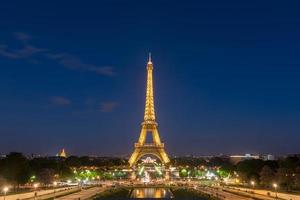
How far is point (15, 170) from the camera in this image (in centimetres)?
5012

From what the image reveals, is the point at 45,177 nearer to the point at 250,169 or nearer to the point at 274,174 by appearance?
A: the point at 274,174

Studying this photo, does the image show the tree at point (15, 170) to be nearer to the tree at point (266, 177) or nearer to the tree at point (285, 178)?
the tree at point (266, 177)

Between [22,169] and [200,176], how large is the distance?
56.6 m

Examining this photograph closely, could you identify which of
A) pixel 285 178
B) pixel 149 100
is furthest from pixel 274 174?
pixel 149 100

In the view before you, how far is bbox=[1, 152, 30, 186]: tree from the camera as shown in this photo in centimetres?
4962

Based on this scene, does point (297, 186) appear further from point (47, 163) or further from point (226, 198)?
point (47, 163)

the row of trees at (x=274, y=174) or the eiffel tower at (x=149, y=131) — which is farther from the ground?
the eiffel tower at (x=149, y=131)

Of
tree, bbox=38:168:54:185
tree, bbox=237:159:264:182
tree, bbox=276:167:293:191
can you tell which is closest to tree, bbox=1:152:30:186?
tree, bbox=38:168:54:185

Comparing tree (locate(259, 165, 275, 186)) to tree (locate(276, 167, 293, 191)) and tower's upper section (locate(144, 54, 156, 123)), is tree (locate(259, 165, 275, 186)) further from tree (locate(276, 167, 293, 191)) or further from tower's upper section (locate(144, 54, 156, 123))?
tower's upper section (locate(144, 54, 156, 123))

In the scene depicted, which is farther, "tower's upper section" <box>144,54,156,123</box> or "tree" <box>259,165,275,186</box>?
"tower's upper section" <box>144,54,156,123</box>

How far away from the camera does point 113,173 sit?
336ft

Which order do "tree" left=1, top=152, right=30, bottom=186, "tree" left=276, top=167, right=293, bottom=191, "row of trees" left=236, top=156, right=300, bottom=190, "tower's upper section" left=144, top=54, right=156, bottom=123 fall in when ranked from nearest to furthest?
"tree" left=1, top=152, right=30, bottom=186
"tree" left=276, top=167, right=293, bottom=191
"row of trees" left=236, top=156, right=300, bottom=190
"tower's upper section" left=144, top=54, right=156, bottom=123

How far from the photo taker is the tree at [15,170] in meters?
49.6

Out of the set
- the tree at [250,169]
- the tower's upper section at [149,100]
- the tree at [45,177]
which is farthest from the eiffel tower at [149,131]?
the tree at [45,177]
